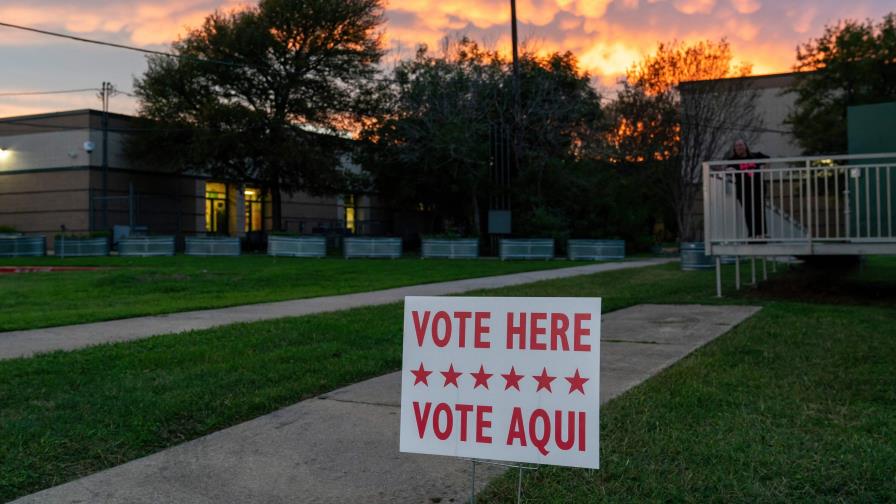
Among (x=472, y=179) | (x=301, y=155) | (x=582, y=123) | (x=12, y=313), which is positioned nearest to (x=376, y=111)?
(x=301, y=155)

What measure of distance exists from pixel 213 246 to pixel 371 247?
23.9 feet

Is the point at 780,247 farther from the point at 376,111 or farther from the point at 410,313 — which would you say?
the point at 376,111

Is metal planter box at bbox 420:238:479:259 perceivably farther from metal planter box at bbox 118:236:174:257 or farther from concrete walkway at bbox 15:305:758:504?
concrete walkway at bbox 15:305:758:504

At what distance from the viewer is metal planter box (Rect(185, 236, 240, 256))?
105 ft

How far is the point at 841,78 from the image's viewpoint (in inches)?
1410

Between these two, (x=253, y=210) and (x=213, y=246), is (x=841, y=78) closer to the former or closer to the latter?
(x=213, y=246)


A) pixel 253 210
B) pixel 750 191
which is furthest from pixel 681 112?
pixel 253 210

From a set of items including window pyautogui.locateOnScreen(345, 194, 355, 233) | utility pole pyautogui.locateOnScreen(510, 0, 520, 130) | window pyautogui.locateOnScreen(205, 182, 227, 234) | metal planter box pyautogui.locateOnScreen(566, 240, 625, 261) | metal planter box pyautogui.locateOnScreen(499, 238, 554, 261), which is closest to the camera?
metal planter box pyautogui.locateOnScreen(499, 238, 554, 261)

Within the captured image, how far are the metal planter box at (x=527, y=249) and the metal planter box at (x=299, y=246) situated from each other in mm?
7635

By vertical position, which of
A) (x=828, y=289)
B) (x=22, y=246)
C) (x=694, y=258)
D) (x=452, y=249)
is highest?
(x=22, y=246)

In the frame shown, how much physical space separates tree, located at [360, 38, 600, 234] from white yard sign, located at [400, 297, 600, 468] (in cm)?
2801

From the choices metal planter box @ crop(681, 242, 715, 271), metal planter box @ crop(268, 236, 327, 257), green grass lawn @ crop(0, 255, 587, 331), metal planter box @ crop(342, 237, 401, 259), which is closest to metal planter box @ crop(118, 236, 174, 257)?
metal planter box @ crop(268, 236, 327, 257)

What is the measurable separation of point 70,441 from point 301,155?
33091 millimetres

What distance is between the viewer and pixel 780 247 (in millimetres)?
11133
